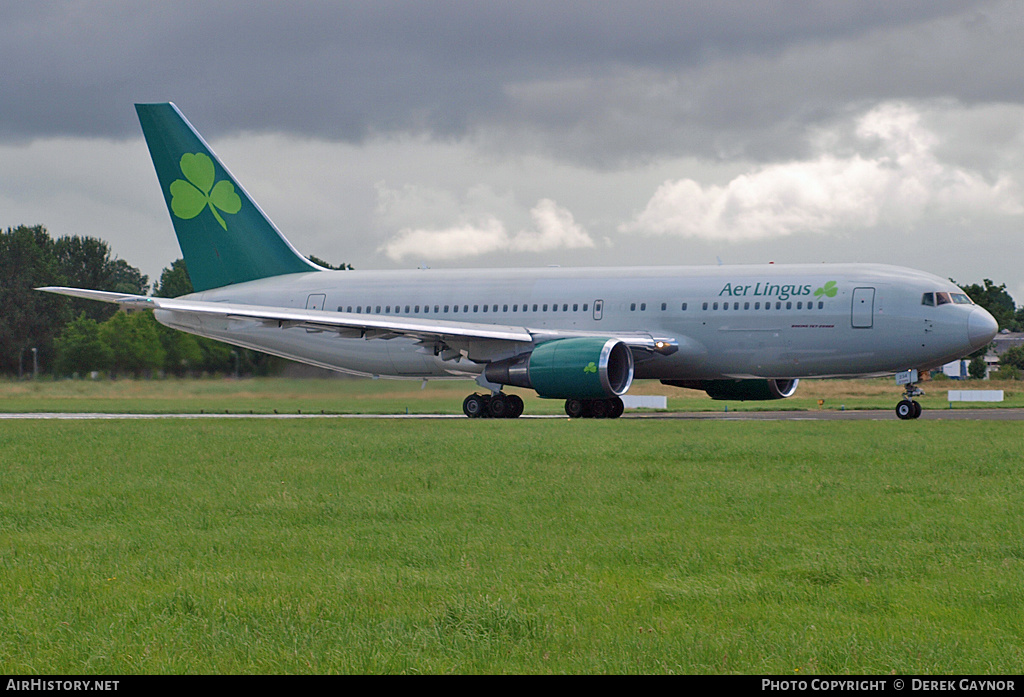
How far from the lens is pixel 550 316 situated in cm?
3200

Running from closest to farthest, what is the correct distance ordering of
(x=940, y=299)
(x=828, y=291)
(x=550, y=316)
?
(x=940, y=299) → (x=828, y=291) → (x=550, y=316)

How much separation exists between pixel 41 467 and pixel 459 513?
7684 mm

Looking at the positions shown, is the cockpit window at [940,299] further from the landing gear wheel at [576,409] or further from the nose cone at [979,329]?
the landing gear wheel at [576,409]

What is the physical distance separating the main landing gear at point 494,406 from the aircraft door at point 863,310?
29.3ft

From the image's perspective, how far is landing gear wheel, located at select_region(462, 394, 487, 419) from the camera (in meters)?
30.8

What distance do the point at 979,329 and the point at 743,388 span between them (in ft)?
23.3

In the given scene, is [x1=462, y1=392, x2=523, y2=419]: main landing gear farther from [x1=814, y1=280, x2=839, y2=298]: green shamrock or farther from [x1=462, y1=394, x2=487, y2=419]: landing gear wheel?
[x1=814, y1=280, x2=839, y2=298]: green shamrock

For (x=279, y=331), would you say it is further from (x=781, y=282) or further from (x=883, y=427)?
(x=883, y=427)

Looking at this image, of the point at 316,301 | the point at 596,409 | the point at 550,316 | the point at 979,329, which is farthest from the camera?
the point at 316,301

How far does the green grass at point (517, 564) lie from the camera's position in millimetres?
6113

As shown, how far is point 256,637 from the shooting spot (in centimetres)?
642

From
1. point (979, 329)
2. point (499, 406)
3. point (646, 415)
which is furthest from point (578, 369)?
point (979, 329)

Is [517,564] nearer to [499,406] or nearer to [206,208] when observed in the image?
[499,406]

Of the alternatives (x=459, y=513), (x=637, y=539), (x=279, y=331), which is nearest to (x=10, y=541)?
(x=459, y=513)
